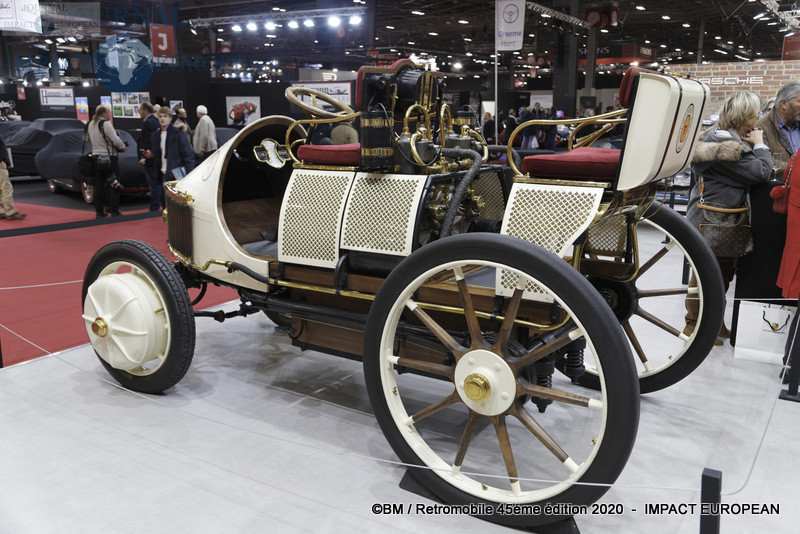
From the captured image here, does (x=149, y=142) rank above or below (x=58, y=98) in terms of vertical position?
below

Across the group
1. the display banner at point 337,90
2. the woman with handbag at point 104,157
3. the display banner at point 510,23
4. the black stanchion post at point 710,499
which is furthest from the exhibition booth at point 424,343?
the display banner at point 337,90

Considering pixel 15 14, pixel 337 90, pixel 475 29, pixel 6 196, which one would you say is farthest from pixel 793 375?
pixel 475 29

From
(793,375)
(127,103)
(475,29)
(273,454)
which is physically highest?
(475,29)

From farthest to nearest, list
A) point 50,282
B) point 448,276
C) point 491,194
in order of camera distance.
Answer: point 50,282
point 491,194
point 448,276

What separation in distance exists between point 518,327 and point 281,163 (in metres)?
1.83

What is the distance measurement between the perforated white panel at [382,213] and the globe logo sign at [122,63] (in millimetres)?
5858

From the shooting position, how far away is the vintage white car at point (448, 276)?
220cm

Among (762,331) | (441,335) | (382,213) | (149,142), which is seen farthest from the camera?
(149,142)

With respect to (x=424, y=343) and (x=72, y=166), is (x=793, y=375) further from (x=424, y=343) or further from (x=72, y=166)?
(x=72, y=166)

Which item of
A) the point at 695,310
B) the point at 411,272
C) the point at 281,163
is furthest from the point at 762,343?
the point at 281,163

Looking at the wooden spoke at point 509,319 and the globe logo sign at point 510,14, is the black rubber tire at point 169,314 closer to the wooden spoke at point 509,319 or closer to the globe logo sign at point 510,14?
the wooden spoke at point 509,319

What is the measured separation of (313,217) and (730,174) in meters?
2.70

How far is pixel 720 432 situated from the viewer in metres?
3.11

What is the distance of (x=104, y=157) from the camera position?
8266mm
